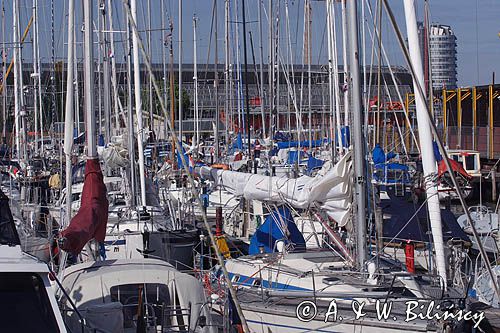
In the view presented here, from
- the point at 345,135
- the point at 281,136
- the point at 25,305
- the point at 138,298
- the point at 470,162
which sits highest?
the point at 345,135

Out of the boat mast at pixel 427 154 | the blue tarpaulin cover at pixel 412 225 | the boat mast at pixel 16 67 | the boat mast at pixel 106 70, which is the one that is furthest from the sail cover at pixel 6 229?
the boat mast at pixel 16 67

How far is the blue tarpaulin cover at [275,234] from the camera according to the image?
16828 millimetres

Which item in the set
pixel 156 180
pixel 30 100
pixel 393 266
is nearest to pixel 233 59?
pixel 30 100

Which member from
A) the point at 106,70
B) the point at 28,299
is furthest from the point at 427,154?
the point at 106,70

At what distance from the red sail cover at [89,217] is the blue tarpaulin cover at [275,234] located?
4.88 metres

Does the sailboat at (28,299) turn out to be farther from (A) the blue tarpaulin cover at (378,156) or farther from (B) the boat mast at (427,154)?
(A) the blue tarpaulin cover at (378,156)

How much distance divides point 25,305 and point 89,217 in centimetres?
344

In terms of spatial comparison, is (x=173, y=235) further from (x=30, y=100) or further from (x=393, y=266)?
(x=30, y=100)

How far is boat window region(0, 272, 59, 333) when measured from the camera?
8094mm

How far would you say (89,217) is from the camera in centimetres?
1164

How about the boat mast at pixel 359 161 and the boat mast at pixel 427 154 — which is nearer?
the boat mast at pixel 427 154

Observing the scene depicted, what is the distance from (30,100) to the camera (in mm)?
40531

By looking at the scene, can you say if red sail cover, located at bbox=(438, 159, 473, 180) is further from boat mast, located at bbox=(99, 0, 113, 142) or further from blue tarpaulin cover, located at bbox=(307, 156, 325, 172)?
boat mast, located at bbox=(99, 0, 113, 142)

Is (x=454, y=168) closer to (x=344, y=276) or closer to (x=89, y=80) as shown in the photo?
(x=344, y=276)
